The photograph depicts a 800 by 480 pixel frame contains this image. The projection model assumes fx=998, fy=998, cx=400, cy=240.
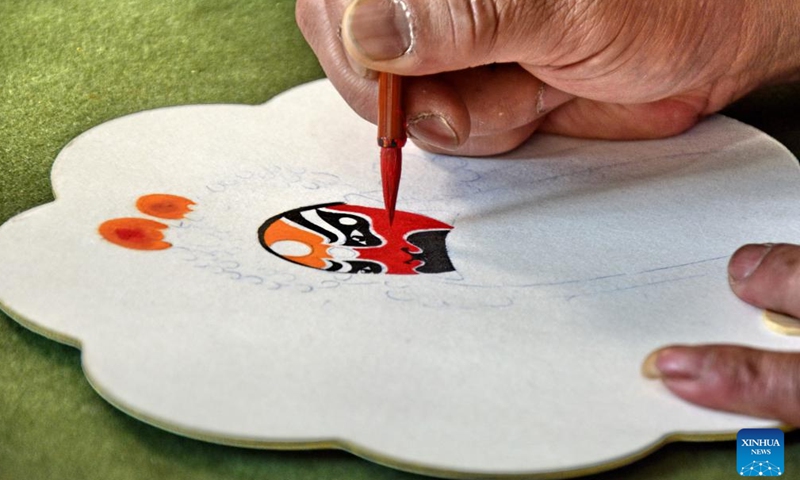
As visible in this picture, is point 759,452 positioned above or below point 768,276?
below

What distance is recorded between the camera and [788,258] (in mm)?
862

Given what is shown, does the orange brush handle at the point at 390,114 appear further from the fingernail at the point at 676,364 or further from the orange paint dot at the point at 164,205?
the fingernail at the point at 676,364

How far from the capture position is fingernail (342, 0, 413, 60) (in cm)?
91

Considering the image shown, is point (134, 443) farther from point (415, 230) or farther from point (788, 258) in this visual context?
point (788, 258)

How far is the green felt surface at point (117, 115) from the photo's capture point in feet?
2.39

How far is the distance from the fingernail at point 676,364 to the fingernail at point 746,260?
0.15 meters

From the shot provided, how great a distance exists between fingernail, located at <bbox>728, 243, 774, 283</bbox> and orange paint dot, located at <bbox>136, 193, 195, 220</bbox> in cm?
53

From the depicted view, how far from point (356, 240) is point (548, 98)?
0.34 m

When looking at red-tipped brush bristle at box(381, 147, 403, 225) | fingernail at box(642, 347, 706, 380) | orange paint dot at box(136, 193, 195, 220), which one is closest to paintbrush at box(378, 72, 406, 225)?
red-tipped brush bristle at box(381, 147, 403, 225)

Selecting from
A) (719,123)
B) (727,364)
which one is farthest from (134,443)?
(719,123)

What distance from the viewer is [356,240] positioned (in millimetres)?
992

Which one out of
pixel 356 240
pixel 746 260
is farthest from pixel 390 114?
pixel 746 260

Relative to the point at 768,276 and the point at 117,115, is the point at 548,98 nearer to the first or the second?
the point at 768,276

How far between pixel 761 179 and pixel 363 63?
48cm
